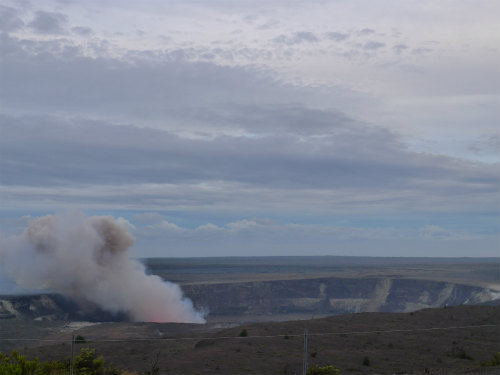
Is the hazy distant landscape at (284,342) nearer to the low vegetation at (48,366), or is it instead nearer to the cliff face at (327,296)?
the low vegetation at (48,366)

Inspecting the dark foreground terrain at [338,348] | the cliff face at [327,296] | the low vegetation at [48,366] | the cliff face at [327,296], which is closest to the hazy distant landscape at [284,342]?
the dark foreground terrain at [338,348]

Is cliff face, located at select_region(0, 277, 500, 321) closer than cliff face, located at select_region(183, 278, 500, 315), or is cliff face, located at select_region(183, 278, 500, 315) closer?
cliff face, located at select_region(0, 277, 500, 321)

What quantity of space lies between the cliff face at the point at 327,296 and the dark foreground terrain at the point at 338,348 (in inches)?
2700

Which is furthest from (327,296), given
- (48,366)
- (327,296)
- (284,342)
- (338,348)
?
(48,366)

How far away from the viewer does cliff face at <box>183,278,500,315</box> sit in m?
113

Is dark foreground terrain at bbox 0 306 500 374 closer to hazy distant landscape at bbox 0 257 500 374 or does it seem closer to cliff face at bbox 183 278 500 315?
hazy distant landscape at bbox 0 257 500 374

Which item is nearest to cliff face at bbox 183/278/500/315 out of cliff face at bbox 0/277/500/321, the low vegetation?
cliff face at bbox 0/277/500/321

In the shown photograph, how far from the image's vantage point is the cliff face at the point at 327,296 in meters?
113

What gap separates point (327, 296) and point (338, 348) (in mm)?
95488

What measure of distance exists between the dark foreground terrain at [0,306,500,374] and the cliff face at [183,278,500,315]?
68.6 m

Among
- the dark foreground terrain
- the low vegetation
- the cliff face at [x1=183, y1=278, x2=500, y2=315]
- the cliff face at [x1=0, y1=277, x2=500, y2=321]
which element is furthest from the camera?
the cliff face at [x1=183, y1=278, x2=500, y2=315]

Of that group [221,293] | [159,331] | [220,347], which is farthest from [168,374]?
[221,293]

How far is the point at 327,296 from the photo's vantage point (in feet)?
408

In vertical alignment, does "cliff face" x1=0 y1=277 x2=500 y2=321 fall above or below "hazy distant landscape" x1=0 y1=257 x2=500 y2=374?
below
